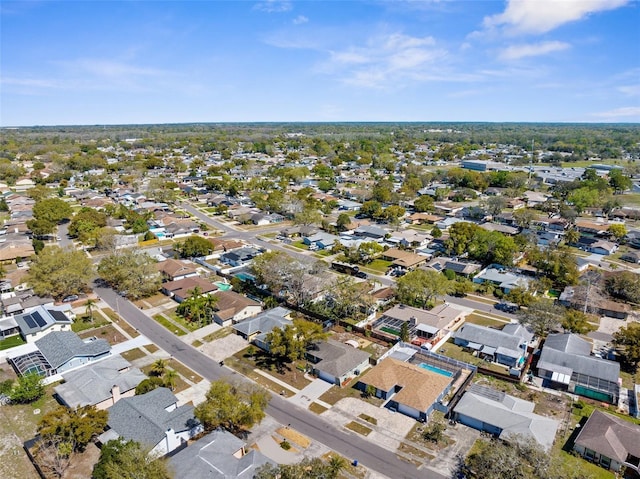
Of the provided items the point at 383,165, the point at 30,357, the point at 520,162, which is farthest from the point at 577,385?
the point at 520,162

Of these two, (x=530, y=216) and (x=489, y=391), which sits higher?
(x=530, y=216)

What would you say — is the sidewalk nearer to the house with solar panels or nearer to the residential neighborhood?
the residential neighborhood

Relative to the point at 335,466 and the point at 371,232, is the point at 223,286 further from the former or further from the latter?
the point at 335,466

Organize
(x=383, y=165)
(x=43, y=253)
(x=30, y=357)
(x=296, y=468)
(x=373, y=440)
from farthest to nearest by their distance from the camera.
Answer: (x=383, y=165) → (x=43, y=253) → (x=30, y=357) → (x=373, y=440) → (x=296, y=468)

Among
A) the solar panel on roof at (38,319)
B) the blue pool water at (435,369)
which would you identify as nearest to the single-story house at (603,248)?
the blue pool water at (435,369)

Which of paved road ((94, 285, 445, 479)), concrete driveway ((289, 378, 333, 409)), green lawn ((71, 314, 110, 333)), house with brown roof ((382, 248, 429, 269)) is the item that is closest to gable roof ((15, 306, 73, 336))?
green lawn ((71, 314, 110, 333))

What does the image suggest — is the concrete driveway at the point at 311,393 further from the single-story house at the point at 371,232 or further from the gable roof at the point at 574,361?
the single-story house at the point at 371,232

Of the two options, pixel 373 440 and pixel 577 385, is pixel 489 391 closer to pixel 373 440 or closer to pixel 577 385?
pixel 577 385
